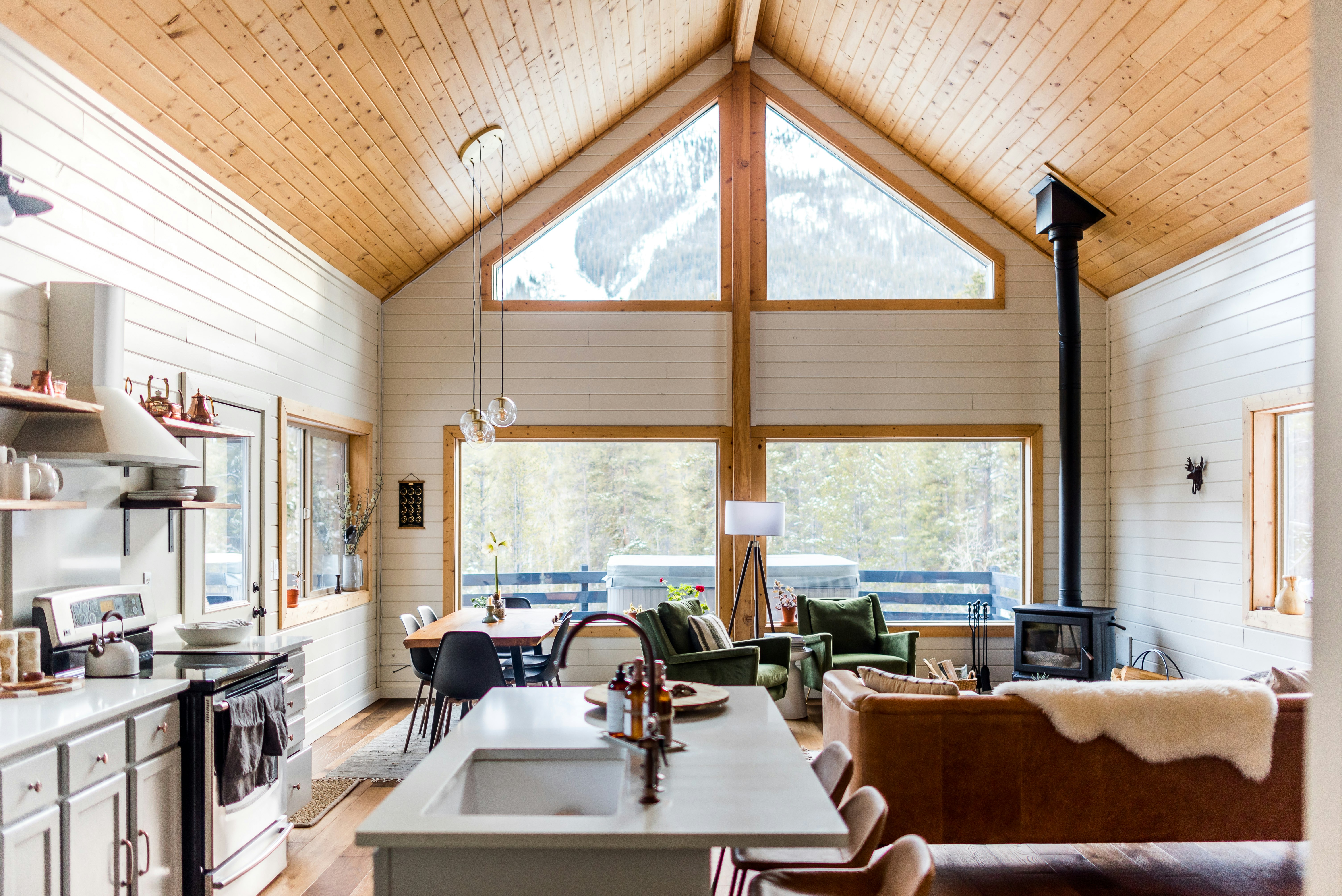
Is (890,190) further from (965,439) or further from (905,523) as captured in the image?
(905,523)

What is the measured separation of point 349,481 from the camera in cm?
688

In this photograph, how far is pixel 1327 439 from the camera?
2.61 feet

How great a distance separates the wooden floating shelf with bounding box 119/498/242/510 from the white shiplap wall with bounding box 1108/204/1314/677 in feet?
17.7

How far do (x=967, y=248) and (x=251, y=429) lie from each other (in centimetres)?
537

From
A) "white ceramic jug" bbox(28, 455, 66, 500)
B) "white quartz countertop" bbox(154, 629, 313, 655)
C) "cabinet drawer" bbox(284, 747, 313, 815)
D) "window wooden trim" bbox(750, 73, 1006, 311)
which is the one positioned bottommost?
"cabinet drawer" bbox(284, 747, 313, 815)

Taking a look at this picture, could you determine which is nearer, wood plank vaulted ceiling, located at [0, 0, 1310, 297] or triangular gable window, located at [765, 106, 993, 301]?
wood plank vaulted ceiling, located at [0, 0, 1310, 297]

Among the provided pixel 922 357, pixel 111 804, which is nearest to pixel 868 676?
pixel 111 804

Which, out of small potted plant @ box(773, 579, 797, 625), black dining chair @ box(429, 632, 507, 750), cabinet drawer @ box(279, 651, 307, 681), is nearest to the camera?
cabinet drawer @ box(279, 651, 307, 681)

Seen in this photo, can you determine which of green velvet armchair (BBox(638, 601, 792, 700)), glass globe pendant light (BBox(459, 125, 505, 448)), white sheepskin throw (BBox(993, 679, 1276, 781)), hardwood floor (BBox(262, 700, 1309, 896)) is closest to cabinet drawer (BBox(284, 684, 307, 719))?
hardwood floor (BBox(262, 700, 1309, 896))

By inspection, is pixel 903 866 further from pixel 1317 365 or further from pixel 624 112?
pixel 624 112

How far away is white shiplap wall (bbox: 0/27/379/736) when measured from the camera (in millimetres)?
3219

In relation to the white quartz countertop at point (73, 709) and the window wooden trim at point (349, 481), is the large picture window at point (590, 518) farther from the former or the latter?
the white quartz countertop at point (73, 709)

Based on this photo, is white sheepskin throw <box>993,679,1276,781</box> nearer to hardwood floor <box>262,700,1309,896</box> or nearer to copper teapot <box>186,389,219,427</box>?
hardwood floor <box>262,700,1309,896</box>

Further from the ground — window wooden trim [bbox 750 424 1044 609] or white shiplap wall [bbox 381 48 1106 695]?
white shiplap wall [bbox 381 48 1106 695]
